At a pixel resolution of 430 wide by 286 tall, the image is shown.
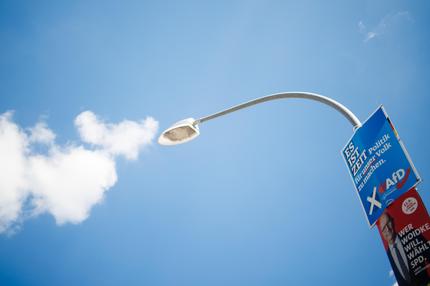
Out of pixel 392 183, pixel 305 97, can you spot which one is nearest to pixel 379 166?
pixel 392 183

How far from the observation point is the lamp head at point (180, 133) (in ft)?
20.1

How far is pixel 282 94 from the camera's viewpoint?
5.47 metres

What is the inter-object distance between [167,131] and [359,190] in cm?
369

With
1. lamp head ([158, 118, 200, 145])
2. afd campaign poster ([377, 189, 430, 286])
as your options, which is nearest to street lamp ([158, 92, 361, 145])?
lamp head ([158, 118, 200, 145])

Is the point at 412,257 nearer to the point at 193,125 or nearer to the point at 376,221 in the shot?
the point at 376,221

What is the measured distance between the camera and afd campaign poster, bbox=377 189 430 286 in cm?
273

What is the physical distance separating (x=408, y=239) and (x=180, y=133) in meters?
4.42

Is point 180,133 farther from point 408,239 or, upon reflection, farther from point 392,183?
point 408,239

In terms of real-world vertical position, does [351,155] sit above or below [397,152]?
above

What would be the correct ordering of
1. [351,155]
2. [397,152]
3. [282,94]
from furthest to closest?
[282,94] < [351,155] < [397,152]

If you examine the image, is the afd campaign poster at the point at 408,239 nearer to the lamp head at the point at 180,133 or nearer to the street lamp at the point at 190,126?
the street lamp at the point at 190,126

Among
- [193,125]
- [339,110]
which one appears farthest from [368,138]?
[193,125]

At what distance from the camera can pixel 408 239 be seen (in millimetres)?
2891

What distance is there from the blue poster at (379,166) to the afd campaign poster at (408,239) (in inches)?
4.3
